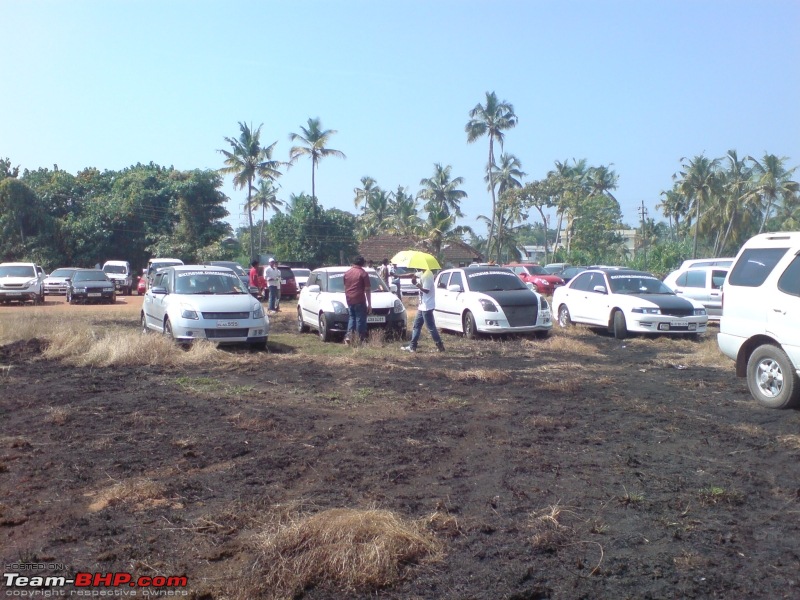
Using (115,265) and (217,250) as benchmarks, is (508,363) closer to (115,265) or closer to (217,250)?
(115,265)

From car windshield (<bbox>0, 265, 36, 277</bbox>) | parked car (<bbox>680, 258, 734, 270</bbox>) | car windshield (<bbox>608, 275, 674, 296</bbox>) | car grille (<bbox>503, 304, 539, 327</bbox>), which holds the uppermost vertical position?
parked car (<bbox>680, 258, 734, 270</bbox>)

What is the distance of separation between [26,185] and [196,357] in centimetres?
4101

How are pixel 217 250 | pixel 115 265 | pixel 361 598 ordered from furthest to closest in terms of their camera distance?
1. pixel 217 250
2. pixel 115 265
3. pixel 361 598

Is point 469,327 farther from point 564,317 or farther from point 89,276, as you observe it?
point 89,276

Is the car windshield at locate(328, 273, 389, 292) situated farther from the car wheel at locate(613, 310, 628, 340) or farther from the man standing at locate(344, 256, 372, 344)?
the car wheel at locate(613, 310, 628, 340)

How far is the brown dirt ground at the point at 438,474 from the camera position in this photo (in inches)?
179

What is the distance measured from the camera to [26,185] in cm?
4831

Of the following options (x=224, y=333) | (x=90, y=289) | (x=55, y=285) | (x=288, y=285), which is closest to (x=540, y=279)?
(x=288, y=285)

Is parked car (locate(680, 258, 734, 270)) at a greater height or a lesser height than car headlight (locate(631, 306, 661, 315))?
greater

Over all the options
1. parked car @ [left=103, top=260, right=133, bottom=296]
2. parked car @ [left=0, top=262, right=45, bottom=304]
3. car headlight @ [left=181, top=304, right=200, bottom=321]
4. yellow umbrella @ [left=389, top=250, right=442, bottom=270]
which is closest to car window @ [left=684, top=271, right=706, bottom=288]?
yellow umbrella @ [left=389, top=250, right=442, bottom=270]

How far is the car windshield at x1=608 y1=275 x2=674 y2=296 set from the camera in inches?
696

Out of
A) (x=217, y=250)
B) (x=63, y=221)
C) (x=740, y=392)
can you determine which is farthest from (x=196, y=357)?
(x=63, y=221)

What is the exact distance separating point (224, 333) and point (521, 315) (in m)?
6.09

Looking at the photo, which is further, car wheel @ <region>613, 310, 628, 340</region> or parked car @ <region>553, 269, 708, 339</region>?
car wheel @ <region>613, 310, 628, 340</region>
